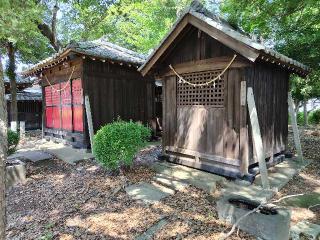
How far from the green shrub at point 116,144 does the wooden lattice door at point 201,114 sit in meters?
1.41

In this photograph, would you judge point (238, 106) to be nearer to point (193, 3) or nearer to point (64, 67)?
point (193, 3)

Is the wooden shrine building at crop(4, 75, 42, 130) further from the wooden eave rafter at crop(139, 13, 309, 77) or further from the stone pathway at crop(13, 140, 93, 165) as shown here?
the wooden eave rafter at crop(139, 13, 309, 77)

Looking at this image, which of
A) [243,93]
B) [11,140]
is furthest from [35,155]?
[243,93]

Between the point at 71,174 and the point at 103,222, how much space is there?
3.16 m

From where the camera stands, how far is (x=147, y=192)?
553cm

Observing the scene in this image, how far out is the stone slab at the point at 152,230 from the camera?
3.87m

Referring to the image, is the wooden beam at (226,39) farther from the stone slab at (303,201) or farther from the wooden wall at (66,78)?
the wooden wall at (66,78)

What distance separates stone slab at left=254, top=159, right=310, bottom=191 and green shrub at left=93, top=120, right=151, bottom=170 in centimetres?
305

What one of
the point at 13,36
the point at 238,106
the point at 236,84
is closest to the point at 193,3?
the point at 236,84

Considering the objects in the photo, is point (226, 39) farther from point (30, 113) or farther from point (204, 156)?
point (30, 113)

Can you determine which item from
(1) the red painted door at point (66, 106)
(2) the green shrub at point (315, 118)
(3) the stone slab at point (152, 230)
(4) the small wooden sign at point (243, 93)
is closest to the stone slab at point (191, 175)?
(3) the stone slab at point (152, 230)

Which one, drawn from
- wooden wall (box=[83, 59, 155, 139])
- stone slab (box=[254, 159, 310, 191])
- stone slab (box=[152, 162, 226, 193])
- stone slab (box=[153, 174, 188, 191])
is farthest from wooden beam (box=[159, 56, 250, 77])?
wooden wall (box=[83, 59, 155, 139])

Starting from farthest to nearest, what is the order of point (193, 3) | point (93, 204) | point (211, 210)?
point (193, 3), point (93, 204), point (211, 210)

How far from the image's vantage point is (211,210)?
4707mm
